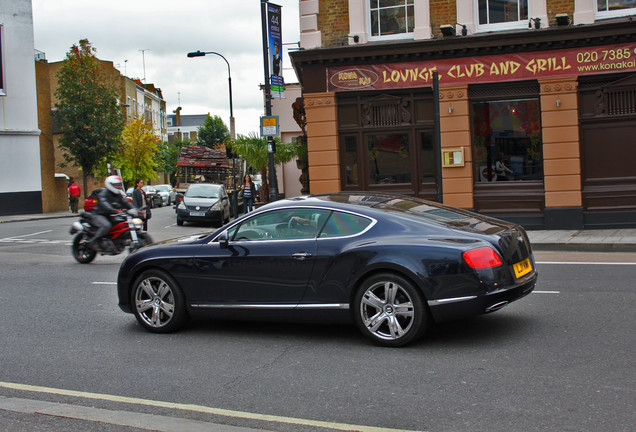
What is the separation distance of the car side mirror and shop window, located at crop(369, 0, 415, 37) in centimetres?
1224

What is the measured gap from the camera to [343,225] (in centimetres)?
648

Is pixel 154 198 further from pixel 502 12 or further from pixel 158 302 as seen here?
pixel 158 302

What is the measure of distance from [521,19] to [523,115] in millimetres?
2356

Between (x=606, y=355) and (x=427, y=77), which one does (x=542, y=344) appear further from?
(x=427, y=77)

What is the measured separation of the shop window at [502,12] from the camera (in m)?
16.9

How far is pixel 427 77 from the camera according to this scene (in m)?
17.2

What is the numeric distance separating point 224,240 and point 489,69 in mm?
11889

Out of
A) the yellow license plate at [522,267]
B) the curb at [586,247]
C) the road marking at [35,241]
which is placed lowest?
the curb at [586,247]

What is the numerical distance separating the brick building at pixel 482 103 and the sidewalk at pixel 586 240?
92cm

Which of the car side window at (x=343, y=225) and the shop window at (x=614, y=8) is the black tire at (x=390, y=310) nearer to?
the car side window at (x=343, y=225)

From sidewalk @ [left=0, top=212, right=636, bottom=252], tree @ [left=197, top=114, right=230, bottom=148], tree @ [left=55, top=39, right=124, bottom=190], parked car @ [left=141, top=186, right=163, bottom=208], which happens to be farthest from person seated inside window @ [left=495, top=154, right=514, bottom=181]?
tree @ [left=197, top=114, right=230, bottom=148]

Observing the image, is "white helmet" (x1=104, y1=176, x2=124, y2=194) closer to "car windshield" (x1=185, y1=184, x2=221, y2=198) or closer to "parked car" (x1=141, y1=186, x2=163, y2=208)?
"car windshield" (x1=185, y1=184, x2=221, y2=198)

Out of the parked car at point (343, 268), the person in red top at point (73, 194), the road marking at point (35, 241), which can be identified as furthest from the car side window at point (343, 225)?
the person in red top at point (73, 194)

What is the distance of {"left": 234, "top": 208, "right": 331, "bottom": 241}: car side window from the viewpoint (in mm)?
6598
